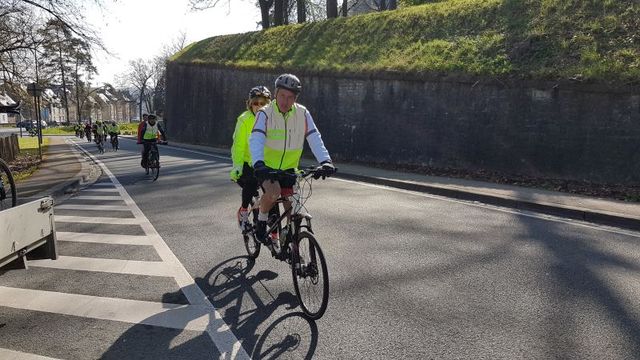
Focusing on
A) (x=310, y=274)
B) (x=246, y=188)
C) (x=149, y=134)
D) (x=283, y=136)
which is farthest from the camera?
(x=149, y=134)

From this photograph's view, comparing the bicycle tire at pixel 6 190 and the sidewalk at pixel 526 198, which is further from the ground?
the bicycle tire at pixel 6 190

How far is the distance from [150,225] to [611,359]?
6697 millimetres

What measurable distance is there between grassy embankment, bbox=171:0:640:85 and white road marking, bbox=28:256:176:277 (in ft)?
35.9

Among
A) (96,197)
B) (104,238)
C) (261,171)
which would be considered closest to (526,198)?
(261,171)

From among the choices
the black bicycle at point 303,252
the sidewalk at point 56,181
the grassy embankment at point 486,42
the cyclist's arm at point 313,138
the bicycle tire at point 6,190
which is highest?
the grassy embankment at point 486,42

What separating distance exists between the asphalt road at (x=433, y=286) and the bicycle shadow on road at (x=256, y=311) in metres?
0.01

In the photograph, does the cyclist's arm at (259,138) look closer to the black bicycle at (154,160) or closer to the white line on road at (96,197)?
the white line on road at (96,197)

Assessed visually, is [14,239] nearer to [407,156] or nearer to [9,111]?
[9,111]

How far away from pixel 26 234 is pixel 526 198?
8463 mm

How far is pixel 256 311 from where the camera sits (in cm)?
422

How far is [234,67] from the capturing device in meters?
29.5

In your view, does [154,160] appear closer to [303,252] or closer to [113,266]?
[113,266]

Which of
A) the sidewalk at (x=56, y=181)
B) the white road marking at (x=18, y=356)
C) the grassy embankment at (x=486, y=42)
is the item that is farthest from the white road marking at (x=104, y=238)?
the grassy embankment at (x=486, y=42)

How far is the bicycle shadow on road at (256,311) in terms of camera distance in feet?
11.7
